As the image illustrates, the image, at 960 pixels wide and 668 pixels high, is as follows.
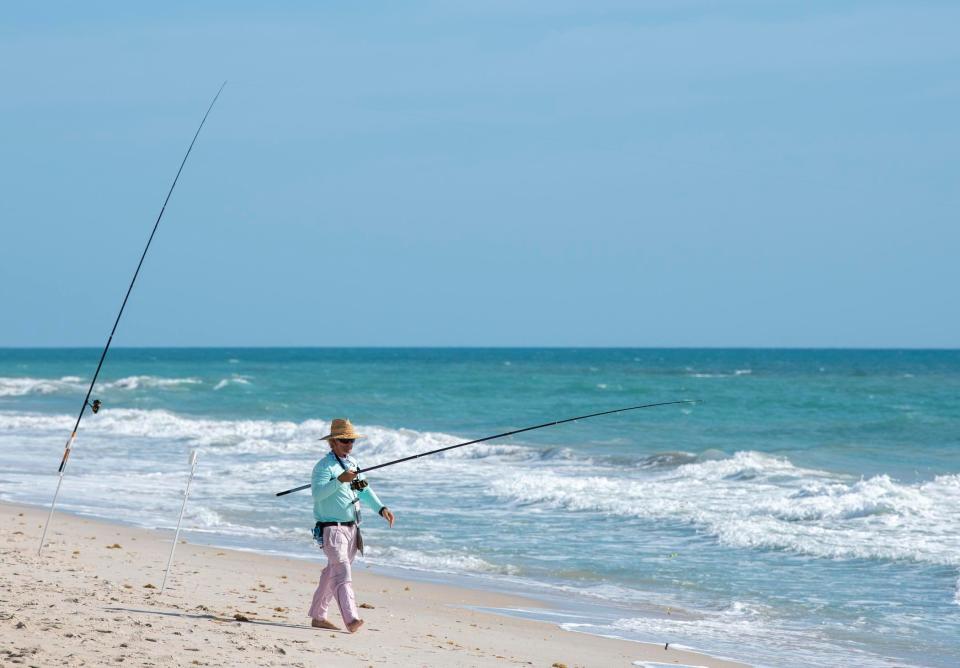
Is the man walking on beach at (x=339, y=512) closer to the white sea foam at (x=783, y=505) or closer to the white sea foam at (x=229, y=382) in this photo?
the white sea foam at (x=783, y=505)

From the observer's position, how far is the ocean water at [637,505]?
7789mm

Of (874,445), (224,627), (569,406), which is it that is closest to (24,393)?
(569,406)

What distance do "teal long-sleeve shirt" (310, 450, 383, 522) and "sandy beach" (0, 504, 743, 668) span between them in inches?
23.4

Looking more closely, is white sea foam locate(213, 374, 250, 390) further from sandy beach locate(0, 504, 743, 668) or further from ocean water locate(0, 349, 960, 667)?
sandy beach locate(0, 504, 743, 668)

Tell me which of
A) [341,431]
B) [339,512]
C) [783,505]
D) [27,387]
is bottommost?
[27,387]

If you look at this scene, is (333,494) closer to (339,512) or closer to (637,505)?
(339,512)

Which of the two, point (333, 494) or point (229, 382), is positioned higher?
point (333, 494)

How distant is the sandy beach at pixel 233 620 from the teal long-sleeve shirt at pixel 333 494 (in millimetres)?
594

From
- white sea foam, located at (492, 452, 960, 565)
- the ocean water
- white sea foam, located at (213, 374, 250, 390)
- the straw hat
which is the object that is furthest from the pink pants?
white sea foam, located at (213, 374, 250, 390)

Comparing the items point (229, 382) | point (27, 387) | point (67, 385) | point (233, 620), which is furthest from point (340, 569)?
point (229, 382)

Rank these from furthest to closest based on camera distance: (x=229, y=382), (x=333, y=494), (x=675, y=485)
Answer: (x=229, y=382) < (x=675, y=485) < (x=333, y=494)

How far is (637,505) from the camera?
12578 mm

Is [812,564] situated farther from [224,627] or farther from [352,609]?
[224,627]

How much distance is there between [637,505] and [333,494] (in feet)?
22.7
